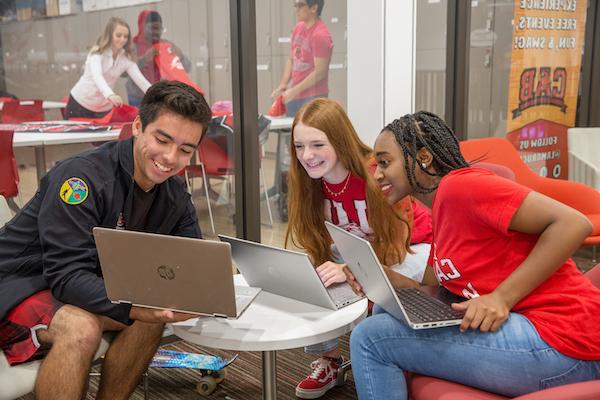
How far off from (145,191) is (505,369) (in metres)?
1.31

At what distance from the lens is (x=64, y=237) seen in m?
1.98

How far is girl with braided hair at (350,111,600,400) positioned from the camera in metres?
1.56

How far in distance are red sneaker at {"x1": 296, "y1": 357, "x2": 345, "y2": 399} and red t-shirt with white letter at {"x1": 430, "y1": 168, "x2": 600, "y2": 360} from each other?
3.57 ft

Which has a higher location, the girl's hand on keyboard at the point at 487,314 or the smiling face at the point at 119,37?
the smiling face at the point at 119,37

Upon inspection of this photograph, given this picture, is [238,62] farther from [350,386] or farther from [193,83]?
[350,386]

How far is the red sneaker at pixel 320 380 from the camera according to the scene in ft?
8.82

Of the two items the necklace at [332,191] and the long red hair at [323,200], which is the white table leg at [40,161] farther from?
the necklace at [332,191]

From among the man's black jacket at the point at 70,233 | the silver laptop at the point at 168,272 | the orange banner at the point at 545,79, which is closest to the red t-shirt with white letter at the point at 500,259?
the silver laptop at the point at 168,272

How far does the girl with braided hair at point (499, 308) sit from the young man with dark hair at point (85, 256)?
0.60 meters

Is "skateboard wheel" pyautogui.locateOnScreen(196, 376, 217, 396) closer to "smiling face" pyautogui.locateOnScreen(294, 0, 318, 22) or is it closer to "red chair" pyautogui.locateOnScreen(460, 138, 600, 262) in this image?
"red chair" pyautogui.locateOnScreen(460, 138, 600, 262)

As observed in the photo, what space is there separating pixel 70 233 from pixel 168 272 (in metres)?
0.52

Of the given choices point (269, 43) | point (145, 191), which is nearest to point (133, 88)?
point (269, 43)

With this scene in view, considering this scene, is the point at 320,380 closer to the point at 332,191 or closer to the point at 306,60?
the point at 332,191

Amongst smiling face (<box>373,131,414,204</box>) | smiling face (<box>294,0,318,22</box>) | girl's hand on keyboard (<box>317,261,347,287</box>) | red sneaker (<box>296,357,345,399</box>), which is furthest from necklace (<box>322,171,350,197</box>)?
smiling face (<box>294,0,318,22</box>)
